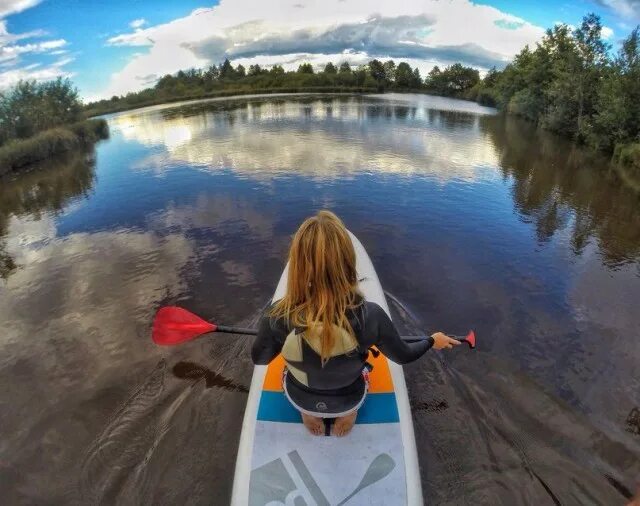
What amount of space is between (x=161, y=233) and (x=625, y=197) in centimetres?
1333

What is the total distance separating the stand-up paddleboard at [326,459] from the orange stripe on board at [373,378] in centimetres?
Result: 2

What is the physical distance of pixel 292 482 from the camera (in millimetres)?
2721

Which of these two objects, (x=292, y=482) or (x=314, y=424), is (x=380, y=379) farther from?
(x=292, y=482)

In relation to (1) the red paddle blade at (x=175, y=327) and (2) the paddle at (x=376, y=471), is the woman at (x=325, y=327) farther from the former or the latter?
(1) the red paddle blade at (x=175, y=327)

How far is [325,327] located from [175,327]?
123 inches

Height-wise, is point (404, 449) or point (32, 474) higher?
point (404, 449)

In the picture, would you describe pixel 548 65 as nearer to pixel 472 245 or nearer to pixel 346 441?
pixel 472 245

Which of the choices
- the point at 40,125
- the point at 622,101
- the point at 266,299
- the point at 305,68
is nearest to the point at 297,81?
the point at 305,68

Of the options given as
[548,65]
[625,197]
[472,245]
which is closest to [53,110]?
[472,245]

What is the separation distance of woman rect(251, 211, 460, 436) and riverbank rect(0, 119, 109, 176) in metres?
20.6

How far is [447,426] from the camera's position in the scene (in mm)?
4047

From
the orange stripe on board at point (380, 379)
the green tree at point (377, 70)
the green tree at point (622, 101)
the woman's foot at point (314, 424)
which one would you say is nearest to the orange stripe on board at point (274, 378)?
the woman's foot at point (314, 424)

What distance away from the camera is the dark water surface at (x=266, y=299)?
3.71 meters

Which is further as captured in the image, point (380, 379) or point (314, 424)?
point (380, 379)
